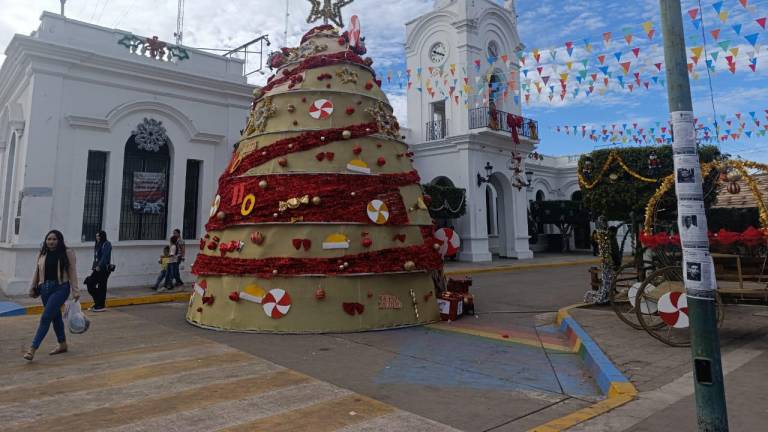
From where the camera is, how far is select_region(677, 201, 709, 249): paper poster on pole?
116 inches

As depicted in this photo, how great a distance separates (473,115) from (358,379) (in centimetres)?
1872

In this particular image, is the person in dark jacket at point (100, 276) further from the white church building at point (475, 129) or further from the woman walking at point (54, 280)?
the white church building at point (475, 129)

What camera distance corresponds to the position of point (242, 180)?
7.86 meters

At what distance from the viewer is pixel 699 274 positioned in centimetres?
290

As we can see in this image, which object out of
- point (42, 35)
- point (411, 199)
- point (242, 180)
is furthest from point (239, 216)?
point (42, 35)

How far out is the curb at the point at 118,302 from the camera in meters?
9.43

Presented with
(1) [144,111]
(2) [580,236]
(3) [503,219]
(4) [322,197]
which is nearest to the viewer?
(4) [322,197]

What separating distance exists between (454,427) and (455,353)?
8.01 feet

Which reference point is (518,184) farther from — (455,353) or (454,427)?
(454,427)

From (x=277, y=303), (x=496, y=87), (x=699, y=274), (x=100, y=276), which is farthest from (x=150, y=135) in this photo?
(x=496, y=87)

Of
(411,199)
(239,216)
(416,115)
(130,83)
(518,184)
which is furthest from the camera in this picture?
(416,115)

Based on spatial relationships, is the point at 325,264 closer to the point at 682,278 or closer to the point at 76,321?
the point at 76,321

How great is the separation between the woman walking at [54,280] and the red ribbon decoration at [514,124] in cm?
1961

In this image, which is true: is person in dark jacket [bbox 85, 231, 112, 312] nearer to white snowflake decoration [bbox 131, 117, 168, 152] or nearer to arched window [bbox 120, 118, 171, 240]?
arched window [bbox 120, 118, 171, 240]
